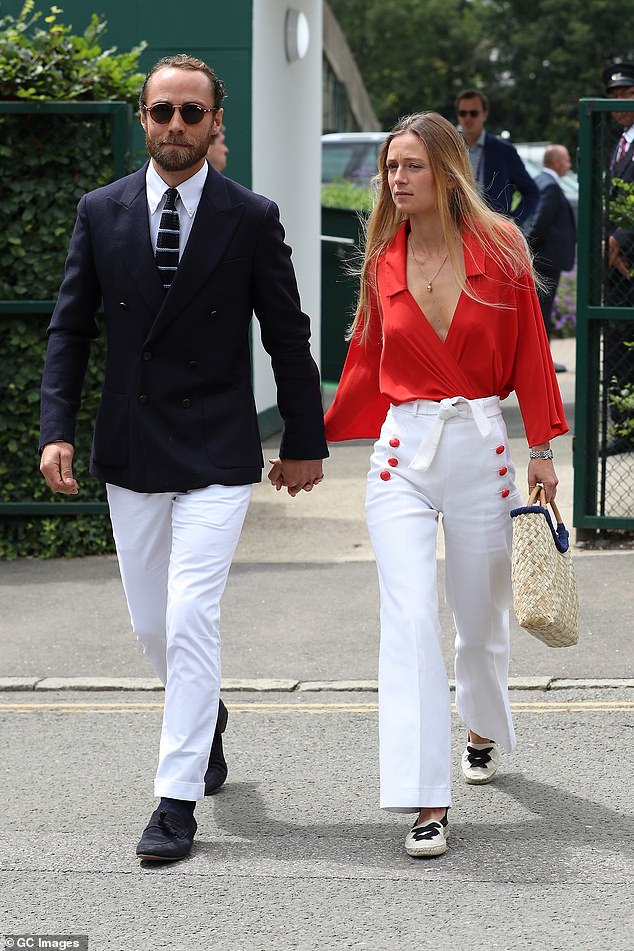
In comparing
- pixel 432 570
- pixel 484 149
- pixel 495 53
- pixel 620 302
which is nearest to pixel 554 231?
pixel 484 149

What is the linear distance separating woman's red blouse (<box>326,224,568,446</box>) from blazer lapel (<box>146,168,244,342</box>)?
474 millimetres

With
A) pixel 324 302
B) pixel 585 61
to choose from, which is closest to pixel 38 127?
pixel 324 302

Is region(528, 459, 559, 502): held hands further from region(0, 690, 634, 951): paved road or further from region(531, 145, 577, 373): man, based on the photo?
region(531, 145, 577, 373): man

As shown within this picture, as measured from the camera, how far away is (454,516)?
4742 millimetres

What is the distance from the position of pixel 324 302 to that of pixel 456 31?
5414 centimetres

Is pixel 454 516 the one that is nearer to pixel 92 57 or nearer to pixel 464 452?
pixel 464 452

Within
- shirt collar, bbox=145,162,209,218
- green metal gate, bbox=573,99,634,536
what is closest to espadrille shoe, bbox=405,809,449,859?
shirt collar, bbox=145,162,209,218

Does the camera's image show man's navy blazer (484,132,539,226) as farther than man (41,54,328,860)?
Yes

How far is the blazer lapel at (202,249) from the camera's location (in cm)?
472

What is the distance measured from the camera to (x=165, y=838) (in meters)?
4.54

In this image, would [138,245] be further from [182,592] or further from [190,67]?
[182,592]

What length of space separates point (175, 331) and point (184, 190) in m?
0.42

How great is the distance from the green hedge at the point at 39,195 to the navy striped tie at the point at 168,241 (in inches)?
138

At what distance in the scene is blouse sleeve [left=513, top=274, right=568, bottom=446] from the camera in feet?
15.6
